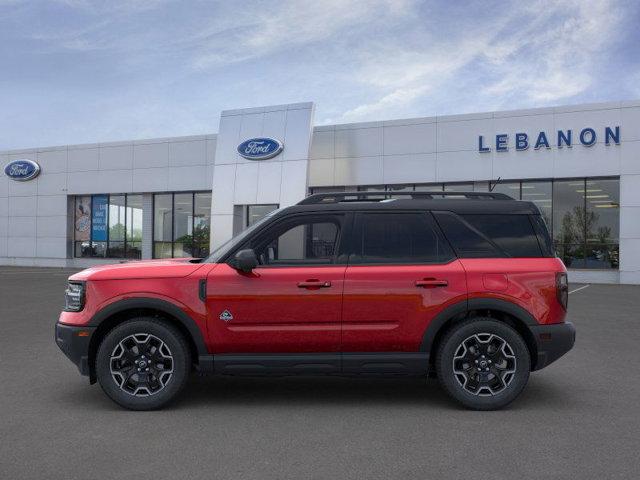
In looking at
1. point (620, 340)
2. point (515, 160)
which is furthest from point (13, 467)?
point (515, 160)

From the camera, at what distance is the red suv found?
5.11 metres

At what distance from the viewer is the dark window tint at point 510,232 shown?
5297mm

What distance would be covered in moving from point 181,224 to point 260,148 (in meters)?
6.69

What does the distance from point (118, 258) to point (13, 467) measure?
27.9 m

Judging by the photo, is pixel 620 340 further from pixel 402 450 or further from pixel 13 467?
pixel 13 467

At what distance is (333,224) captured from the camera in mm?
5445

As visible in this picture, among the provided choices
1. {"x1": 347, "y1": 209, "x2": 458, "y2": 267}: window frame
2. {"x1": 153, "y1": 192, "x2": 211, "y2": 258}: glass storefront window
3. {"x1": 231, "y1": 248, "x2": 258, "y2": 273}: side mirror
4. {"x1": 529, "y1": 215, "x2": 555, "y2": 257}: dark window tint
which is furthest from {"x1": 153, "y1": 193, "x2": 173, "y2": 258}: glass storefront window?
{"x1": 529, "y1": 215, "x2": 555, "y2": 257}: dark window tint

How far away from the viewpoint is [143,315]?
5328 millimetres

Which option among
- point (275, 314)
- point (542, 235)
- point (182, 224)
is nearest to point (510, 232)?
point (542, 235)

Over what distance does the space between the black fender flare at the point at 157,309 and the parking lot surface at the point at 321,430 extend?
1.98 feet

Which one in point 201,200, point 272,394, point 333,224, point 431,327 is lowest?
point 272,394

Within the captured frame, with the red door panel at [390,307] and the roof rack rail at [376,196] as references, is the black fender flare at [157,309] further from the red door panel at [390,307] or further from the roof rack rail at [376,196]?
the roof rack rail at [376,196]

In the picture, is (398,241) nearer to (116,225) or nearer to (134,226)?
(134,226)

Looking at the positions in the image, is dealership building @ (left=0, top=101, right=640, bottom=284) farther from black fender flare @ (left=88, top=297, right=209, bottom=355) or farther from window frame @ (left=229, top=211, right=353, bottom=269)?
black fender flare @ (left=88, top=297, right=209, bottom=355)
